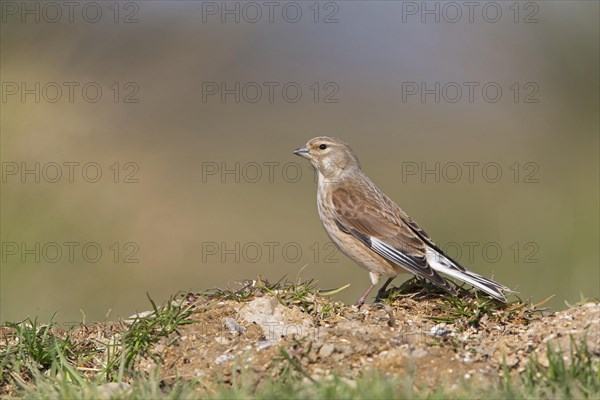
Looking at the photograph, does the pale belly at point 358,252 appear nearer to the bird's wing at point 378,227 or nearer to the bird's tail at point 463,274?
the bird's wing at point 378,227

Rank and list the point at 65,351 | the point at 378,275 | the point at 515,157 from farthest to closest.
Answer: the point at 515,157, the point at 378,275, the point at 65,351

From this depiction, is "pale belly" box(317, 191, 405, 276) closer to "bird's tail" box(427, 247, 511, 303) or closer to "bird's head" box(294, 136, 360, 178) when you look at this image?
"bird's tail" box(427, 247, 511, 303)

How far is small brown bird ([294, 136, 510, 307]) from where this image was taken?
246 inches

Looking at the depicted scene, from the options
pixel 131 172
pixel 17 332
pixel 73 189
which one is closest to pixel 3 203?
pixel 73 189

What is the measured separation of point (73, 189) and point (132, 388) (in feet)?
29.2

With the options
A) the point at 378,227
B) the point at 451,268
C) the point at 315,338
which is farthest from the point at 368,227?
the point at 315,338

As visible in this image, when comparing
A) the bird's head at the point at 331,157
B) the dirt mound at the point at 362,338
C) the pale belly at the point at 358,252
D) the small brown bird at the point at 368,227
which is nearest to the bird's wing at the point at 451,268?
the small brown bird at the point at 368,227

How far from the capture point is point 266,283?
5766mm

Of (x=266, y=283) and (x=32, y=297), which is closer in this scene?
(x=266, y=283)

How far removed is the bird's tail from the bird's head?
1408mm

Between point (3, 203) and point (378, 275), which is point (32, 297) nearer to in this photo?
point (3, 203)

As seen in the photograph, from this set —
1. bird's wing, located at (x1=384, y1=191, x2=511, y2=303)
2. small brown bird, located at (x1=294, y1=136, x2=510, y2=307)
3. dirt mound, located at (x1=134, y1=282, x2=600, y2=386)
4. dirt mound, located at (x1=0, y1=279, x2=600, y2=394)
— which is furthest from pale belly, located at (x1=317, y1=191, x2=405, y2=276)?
dirt mound, located at (x1=134, y1=282, x2=600, y2=386)

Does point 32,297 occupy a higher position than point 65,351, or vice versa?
point 65,351

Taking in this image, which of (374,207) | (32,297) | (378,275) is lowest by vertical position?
(32,297)
